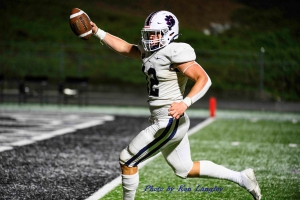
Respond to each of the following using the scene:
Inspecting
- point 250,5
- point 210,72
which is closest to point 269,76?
point 210,72

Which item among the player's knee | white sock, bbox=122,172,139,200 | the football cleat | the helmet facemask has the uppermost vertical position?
the helmet facemask

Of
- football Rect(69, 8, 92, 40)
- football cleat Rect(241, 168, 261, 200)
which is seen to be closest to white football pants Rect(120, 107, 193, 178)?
football cleat Rect(241, 168, 261, 200)

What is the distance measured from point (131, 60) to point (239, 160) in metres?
17.6

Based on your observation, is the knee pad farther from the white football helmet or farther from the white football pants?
the white football helmet

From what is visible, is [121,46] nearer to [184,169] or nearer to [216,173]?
[184,169]

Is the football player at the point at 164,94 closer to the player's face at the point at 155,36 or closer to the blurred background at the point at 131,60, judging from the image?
the player's face at the point at 155,36

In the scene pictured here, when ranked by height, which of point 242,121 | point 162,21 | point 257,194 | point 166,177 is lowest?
point 242,121

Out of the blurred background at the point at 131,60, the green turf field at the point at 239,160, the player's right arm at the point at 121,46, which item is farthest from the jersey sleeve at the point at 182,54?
the blurred background at the point at 131,60

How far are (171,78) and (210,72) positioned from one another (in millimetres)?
20451

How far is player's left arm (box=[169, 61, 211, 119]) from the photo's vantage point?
4.23 metres

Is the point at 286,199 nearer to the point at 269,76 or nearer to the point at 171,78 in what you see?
the point at 171,78

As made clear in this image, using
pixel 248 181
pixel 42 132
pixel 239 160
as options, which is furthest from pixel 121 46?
pixel 42 132

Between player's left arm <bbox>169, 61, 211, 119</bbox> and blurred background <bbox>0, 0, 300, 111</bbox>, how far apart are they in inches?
438

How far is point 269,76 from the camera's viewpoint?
21094mm
